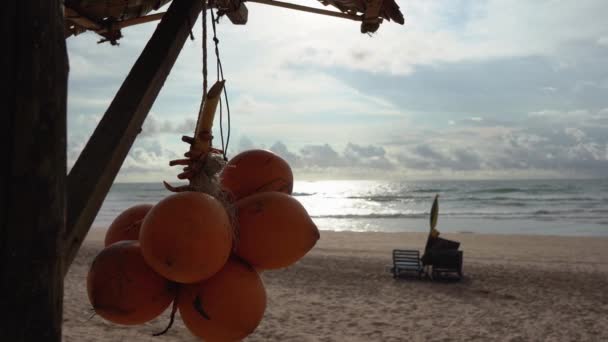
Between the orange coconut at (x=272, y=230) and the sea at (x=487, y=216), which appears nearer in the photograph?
the orange coconut at (x=272, y=230)

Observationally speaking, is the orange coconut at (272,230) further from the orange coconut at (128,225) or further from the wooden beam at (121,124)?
the wooden beam at (121,124)

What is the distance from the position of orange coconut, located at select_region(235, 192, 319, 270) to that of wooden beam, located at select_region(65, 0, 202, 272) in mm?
480

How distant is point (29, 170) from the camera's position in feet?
3.26

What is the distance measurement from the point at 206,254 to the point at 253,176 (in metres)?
0.35

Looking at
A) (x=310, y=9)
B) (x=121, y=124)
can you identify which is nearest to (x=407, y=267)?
(x=310, y=9)

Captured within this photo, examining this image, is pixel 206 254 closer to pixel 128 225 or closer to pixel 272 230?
pixel 272 230

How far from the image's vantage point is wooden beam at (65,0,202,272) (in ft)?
4.34

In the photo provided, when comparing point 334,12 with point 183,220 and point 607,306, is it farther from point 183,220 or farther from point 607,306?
point 607,306

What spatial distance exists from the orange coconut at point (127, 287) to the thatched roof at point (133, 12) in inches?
46.0

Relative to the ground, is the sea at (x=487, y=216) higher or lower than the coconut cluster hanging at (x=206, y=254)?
lower

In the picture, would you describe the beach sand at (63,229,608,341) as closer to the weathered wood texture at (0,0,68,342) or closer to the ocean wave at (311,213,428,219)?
the weathered wood texture at (0,0,68,342)

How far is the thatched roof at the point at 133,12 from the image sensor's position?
2.00m

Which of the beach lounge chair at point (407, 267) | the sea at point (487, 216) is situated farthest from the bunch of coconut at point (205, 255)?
the sea at point (487, 216)

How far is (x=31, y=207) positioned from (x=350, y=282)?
11.7 meters
